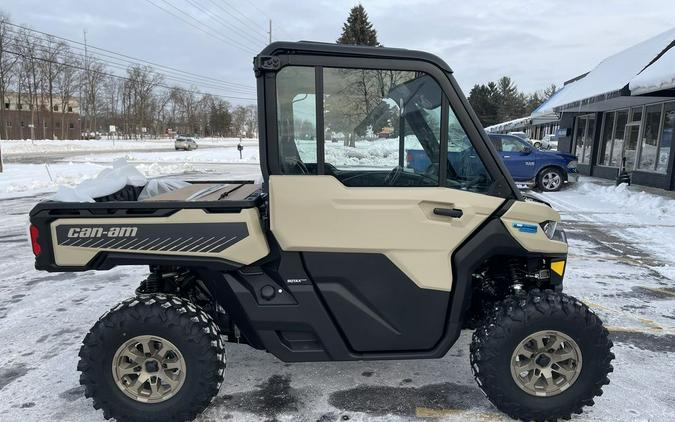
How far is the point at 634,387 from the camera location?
320 centimetres

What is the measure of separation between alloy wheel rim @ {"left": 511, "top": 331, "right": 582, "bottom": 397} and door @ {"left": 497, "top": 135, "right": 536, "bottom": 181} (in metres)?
12.5

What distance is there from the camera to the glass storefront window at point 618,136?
662 inches

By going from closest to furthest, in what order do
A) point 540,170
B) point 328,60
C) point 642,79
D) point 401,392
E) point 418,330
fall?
point 328,60
point 418,330
point 401,392
point 642,79
point 540,170

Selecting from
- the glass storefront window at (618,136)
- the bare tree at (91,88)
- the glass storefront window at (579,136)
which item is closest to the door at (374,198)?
the glass storefront window at (618,136)

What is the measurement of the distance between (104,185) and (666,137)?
53.0 feet

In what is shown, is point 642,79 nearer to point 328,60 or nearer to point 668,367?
point 668,367

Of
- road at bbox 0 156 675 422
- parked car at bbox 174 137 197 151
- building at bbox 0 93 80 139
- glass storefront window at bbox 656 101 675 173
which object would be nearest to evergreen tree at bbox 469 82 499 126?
parked car at bbox 174 137 197 151

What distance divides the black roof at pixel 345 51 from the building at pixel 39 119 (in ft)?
255

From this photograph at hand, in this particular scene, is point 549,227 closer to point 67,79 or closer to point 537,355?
point 537,355

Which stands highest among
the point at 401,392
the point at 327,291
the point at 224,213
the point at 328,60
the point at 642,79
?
the point at 642,79

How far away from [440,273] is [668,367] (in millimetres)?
2317

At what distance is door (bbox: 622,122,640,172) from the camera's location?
15.7m

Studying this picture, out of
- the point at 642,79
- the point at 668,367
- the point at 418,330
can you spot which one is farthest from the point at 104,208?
the point at 642,79

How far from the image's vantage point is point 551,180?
1451 centimetres
